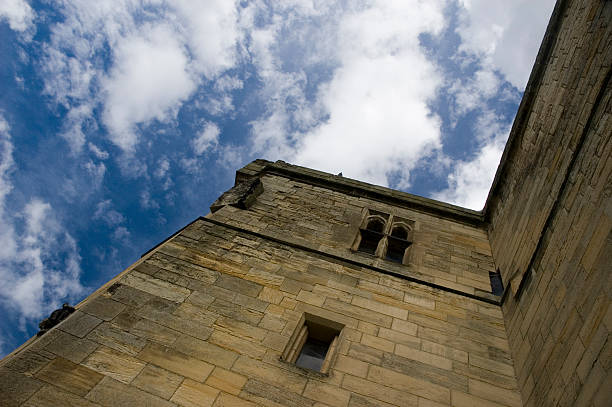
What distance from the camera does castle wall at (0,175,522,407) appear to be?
144 inches

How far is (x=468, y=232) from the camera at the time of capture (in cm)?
836

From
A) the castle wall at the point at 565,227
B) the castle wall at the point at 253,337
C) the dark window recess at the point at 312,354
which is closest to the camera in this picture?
the castle wall at the point at 565,227

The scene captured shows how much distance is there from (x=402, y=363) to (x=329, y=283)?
1536 millimetres

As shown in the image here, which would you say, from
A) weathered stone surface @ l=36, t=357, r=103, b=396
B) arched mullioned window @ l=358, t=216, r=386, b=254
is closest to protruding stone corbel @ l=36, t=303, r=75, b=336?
weathered stone surface @ l=36, t=357, r=103, b=396

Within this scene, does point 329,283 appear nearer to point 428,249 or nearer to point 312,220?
point 312,220

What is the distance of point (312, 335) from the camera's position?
4941 millimetres

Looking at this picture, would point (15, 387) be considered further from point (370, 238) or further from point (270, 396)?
point (370, 238)

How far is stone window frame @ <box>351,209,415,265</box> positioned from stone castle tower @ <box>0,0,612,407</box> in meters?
0.13

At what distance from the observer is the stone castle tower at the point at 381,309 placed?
11.6ft

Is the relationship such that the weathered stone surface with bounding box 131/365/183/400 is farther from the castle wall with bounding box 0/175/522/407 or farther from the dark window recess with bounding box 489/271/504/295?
the dark window recess with bounding box 489/271/504/295

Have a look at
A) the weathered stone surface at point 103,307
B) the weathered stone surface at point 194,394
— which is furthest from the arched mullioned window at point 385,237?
the weathered stone surface at point 103,307

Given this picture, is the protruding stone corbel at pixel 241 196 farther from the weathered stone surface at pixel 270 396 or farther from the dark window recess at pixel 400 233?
the weathered stone surface at pixel 270 396

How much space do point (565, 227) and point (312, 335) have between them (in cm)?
318

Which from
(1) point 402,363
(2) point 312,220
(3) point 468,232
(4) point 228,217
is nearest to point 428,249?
(3) point 468,232
